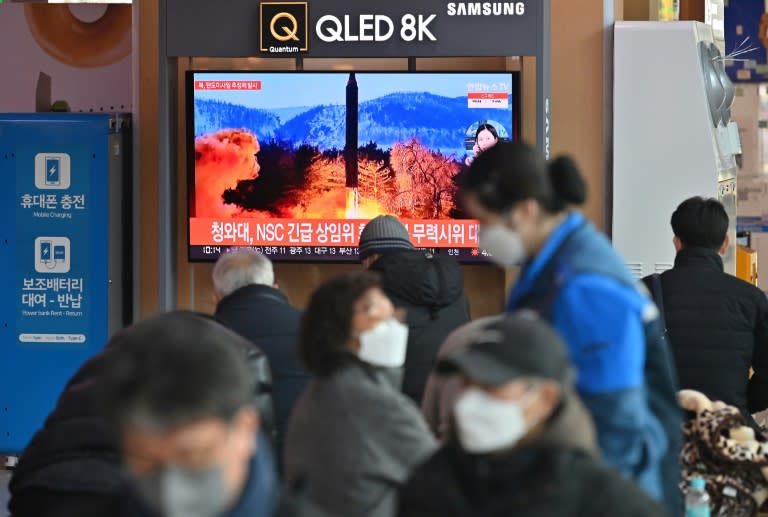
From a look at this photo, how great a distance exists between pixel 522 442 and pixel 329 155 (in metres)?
5.15

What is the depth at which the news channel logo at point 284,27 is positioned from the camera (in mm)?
7176

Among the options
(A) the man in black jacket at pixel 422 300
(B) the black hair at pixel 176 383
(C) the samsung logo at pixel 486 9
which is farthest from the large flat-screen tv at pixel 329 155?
(B) the black hair at pixel 176 383

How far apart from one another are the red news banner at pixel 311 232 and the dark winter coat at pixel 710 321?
2.31m

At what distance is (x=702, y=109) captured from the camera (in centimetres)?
729

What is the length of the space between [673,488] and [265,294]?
73.5 inches

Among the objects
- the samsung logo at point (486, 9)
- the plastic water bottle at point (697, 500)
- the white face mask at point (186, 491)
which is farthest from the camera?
the samsung logo at point (486, 9)

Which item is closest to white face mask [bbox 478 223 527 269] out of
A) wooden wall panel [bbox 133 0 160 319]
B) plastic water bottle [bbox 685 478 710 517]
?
plastic water bottle [bbox 685 478 710 517]

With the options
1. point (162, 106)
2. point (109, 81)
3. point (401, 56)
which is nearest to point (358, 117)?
point (401, 56)

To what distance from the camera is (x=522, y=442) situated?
2258mm

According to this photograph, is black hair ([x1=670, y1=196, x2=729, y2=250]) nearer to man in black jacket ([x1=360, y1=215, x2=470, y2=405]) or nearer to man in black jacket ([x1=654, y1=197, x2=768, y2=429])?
man in black jacket ([x1=654, y1=197, x2=768, y2=429])

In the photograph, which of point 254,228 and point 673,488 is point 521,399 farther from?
point 254,228

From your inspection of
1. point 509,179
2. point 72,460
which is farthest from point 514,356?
point 72,460

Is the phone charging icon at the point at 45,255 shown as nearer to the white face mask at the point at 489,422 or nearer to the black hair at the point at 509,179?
the black hair at the point at 509,179

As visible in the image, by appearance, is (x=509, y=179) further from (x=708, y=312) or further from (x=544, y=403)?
(x=708, y=312)
